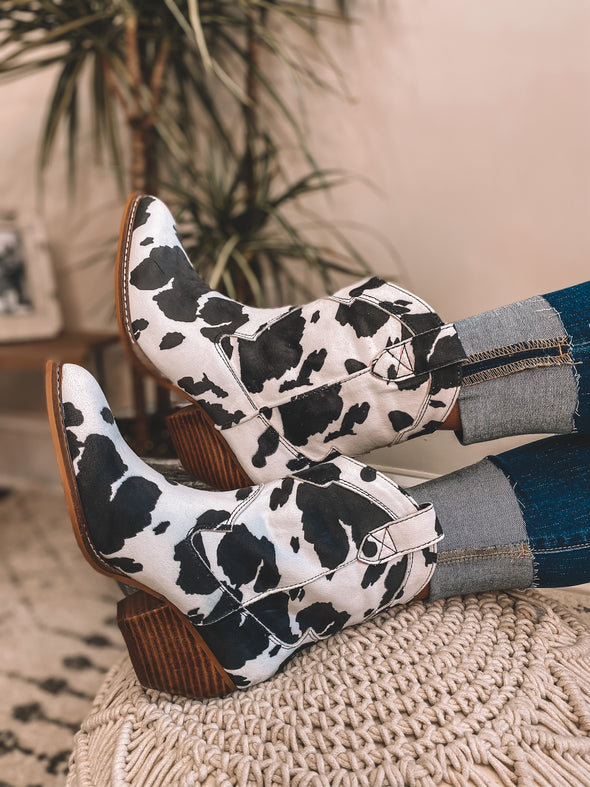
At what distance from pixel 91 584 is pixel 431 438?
93cm

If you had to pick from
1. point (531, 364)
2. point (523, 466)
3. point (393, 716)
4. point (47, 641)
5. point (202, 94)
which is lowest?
point (47, 641)

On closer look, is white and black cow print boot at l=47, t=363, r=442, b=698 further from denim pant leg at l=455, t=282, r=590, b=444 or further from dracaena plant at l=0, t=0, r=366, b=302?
dracaena plant at l=0, t=0, r=366, b=302

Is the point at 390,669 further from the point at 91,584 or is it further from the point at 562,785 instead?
the point at 91,584

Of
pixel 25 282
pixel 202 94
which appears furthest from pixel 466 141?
pixel 25 282

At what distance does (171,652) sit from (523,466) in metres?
0.39

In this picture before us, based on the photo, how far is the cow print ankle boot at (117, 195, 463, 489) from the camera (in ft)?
1.83

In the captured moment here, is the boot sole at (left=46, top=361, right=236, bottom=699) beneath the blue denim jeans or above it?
beneath

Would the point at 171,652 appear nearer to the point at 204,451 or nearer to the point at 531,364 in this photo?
the point at 204,451

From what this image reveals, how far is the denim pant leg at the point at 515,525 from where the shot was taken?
0.57 m

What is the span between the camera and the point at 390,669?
0.54 m

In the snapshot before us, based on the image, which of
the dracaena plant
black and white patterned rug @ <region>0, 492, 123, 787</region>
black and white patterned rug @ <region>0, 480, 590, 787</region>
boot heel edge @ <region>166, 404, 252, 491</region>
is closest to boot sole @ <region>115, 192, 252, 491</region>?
boot heel edge @ <region>166, 404, 252, 491</region>

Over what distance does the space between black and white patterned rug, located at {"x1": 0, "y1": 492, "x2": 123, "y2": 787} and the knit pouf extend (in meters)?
0.35

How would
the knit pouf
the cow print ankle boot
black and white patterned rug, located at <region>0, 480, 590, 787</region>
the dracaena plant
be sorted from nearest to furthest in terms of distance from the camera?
the knit pouf, the cow print ankle boot, black and white patterned rug, located at <region>0, 480, 590, 787</region>, the dracaena plant

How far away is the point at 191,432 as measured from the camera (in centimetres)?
65
